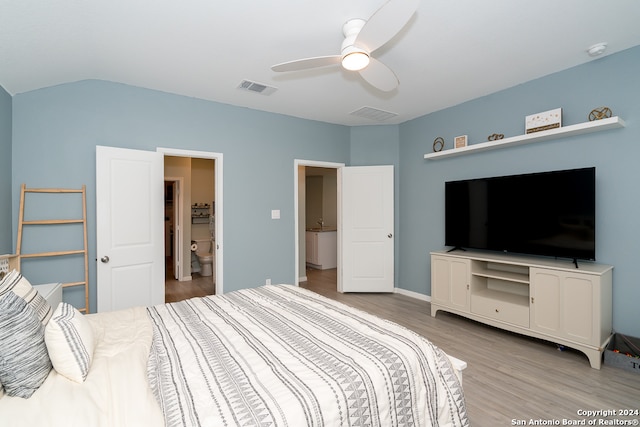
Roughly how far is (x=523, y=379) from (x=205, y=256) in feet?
17.4

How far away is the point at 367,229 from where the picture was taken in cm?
493

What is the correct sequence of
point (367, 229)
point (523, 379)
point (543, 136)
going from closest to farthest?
point (523, 379), point (543, 136), point (367, 229)

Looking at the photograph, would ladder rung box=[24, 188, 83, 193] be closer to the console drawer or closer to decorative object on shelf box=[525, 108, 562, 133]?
the console drawer

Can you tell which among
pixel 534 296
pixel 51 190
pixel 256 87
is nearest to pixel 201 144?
pixel 256 87

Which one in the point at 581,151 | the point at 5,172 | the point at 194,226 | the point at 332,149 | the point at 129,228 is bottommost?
the point at 194,226

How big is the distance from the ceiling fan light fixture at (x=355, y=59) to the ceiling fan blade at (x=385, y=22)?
4 cm

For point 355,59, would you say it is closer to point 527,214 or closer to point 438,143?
point 527,214

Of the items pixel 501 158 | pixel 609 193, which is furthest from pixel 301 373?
pixel 501 158

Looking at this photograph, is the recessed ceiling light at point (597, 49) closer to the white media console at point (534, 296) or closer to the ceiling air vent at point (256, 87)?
the white media console at point (534, 296)

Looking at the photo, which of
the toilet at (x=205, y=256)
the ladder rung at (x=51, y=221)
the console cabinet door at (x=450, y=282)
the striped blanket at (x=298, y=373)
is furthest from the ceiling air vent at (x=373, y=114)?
the toilet at (x=205, y=256)

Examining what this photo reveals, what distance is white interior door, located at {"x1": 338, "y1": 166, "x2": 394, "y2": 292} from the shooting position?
4895 millimetres

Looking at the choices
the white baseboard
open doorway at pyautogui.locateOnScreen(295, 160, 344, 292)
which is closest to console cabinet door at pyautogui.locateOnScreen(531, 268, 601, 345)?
the white baseboard

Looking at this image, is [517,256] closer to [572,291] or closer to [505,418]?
[572,291]

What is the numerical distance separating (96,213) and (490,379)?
3.88 meters
